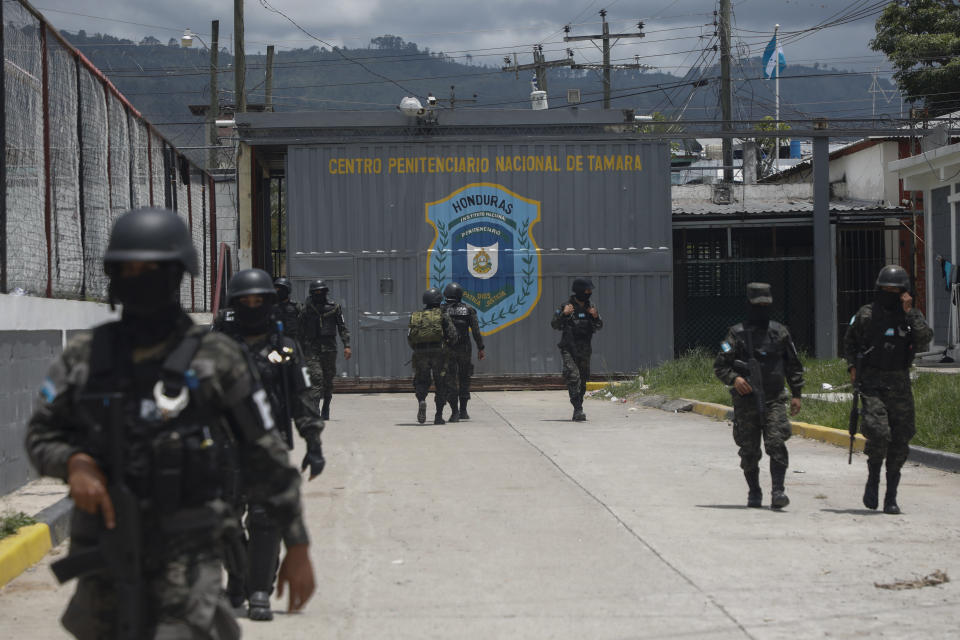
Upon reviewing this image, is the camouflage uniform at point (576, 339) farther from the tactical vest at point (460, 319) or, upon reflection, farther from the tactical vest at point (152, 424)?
the tactical vest at point (152, 424)

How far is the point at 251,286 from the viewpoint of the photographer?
6090mm

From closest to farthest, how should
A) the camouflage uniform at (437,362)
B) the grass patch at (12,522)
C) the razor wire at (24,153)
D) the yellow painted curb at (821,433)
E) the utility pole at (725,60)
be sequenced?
1. the grass patch at (12,522)
2. the razor wire at (24,153)
3. the yellow painted curb at (821,433)
4. the camouflage uniform at (437,362)
5. the utility pole at (725,60)

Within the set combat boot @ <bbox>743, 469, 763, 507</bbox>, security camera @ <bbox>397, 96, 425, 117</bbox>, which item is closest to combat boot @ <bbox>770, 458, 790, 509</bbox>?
combat boot @ <bbox>743, 469, 763, 507</bbox>

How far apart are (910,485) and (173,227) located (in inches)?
318

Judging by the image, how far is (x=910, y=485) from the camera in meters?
9.98

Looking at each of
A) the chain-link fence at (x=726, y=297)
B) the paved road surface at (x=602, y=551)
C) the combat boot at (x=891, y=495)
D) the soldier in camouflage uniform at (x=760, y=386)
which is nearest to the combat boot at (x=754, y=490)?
the soldier in camouflage uniform at (x=760, y=386)

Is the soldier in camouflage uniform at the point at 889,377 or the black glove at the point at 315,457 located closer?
the black glove at the point at 315,457

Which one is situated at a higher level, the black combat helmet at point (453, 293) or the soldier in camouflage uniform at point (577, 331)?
the black combat helmet at point (453, 293)

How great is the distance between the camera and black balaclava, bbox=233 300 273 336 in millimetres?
6117

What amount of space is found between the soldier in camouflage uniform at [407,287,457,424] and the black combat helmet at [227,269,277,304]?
9.31 m

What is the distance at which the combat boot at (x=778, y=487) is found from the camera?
8.59m

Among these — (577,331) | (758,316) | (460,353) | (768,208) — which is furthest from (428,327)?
(768,208)

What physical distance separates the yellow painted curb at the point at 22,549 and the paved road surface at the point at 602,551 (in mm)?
99

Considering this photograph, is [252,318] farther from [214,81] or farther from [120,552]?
[214,81]
